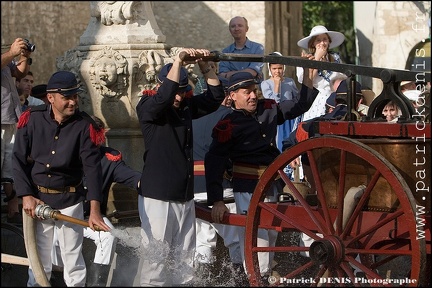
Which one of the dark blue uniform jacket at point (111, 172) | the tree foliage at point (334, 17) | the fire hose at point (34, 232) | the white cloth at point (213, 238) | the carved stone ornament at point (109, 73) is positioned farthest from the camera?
the tree foliage at point (334, 17)

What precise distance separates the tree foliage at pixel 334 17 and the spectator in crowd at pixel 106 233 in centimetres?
2249

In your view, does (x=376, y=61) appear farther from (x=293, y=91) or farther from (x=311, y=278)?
(x=311, y=278)

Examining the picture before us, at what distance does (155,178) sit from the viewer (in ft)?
22.9

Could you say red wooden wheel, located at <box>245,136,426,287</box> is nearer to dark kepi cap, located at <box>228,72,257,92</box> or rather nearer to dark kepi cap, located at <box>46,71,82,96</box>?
Answer: dark kepi cap, located at <box>228,72,257,92</box>

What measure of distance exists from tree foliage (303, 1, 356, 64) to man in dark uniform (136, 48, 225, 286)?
23.1m

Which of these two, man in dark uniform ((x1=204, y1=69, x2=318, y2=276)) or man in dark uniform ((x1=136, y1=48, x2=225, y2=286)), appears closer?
man in dark uniform ((x1=136, y1=48, x2=225, y2=286))

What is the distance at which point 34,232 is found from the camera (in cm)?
688

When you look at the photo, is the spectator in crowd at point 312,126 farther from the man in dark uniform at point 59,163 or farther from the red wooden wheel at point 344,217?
the man in dark uniform at point 59,163

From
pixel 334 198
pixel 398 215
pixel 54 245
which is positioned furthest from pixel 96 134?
pixel 398 215

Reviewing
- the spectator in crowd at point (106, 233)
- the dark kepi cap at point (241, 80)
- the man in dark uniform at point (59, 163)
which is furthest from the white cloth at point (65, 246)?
the dark kepi cap at point (241, 80)

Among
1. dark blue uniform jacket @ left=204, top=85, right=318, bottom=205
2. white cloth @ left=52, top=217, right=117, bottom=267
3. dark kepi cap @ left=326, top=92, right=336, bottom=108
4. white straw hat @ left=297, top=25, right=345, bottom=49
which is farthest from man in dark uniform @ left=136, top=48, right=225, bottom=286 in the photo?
white straw hat @ left=297, top=25, right=345, bottom=49

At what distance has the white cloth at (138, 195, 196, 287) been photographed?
6918mm

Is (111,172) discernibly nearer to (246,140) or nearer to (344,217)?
(246,140)

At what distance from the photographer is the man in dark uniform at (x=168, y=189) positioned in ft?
22.7
